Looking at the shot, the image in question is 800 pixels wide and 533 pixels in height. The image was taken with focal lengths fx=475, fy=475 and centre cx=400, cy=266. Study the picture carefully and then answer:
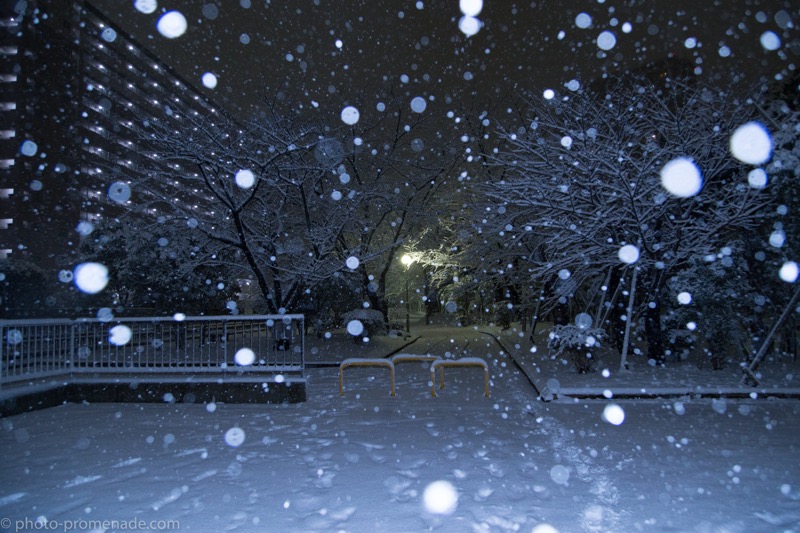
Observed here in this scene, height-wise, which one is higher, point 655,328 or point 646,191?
point 646,191

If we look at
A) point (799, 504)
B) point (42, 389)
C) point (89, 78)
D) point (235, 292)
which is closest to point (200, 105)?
point (89, 78)

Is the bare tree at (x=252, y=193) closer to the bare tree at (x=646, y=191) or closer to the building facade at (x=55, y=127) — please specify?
the bare tree at (x=646, y=191)

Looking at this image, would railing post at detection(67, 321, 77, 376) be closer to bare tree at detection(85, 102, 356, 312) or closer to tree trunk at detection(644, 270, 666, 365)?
bare tree at detection(85, 102, 356, 312)

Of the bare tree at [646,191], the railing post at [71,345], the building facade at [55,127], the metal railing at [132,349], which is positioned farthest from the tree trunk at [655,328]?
the building facade at [55,127]

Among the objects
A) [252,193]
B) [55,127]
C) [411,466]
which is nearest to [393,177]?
[252,193]

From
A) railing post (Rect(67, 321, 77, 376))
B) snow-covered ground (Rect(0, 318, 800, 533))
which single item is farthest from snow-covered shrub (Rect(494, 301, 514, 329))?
railing post (Rect(67, 321, 77, 376))

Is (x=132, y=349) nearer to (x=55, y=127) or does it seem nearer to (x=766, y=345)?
(x=766, y=345)

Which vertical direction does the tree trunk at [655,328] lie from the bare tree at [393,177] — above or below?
below

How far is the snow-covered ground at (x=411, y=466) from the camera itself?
4250 millimetres

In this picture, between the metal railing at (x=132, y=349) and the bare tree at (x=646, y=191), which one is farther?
the bare tree at (x=646, y=191)

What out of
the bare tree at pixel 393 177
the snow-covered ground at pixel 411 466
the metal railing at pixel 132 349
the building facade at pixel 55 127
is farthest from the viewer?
the building facade at pixel 55 127

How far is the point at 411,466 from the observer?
18.2 feet

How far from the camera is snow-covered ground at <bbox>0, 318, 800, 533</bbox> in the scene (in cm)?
425

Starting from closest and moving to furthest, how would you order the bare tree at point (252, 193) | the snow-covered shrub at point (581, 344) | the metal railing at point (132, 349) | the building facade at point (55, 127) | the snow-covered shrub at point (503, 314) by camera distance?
the metal railing at point (132, 349)
the snow-covered shrub at point (581, 344)
the bare tree at point (252, 193)
the snow-covered shrub at point (503, 314)
the building facade at point (55, 127)
